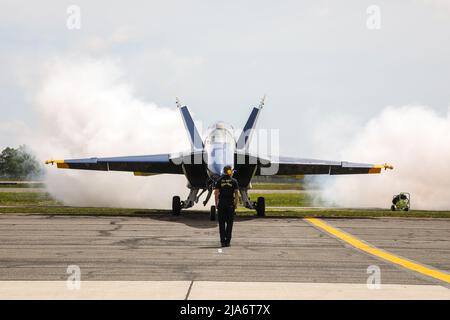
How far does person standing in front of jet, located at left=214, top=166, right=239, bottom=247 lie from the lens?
14.9m

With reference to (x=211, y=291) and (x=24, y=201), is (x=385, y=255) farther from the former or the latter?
(x=24, y=201)

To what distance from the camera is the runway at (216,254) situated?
399 inches

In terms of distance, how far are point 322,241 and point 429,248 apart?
2628mm

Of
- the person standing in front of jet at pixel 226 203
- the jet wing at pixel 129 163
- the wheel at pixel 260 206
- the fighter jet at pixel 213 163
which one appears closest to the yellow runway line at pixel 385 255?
the person standing in front of jet at pixel 226 203

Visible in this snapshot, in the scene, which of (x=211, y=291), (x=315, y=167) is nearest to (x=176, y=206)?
(x=315, y=167)

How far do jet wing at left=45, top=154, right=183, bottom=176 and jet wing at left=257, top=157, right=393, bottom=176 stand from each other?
3856 mm

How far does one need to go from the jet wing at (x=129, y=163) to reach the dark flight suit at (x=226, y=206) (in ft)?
36.6

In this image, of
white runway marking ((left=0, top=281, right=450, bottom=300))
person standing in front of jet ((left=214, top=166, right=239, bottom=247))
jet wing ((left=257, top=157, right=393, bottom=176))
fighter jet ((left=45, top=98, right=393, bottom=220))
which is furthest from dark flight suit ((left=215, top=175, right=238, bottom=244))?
jet wing ((left=257, top=157, right=393, bottom=176))

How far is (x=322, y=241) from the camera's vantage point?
16.6 meters

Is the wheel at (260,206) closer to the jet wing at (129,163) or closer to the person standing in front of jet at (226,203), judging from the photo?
the jet wing at (129,163)

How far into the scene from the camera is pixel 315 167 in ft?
95.9

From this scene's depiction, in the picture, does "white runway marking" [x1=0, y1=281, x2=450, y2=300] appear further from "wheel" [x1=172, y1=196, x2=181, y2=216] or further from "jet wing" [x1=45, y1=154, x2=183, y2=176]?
"wheel" [x1=172, y1=196, x2=181, y2=216]
